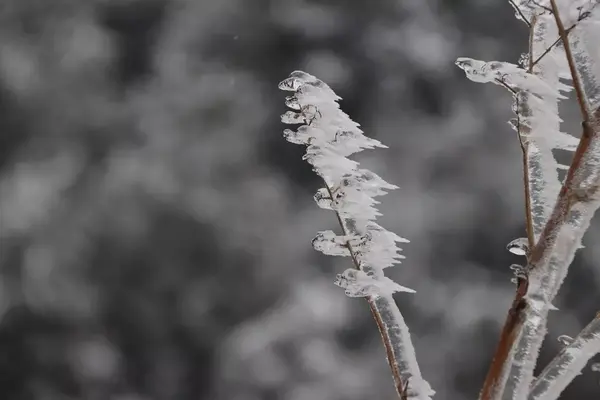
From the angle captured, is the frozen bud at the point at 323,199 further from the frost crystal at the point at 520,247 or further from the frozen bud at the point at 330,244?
the frost crystal at the point at 520,247

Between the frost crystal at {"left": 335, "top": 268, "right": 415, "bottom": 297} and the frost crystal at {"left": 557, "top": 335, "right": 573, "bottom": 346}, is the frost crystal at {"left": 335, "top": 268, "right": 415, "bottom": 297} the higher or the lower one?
the higher one

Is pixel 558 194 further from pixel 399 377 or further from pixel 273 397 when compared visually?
pixel 273 397

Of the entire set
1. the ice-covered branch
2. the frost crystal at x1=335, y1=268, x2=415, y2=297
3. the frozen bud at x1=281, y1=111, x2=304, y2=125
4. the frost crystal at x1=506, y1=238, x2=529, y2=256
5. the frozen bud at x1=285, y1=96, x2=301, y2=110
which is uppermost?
the frozen bud at x1=285, y1=96, x2=301, y2=110

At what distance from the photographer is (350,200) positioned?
1.29ft

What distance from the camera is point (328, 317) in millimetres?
2459

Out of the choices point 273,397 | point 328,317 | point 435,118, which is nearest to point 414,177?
point 435,118

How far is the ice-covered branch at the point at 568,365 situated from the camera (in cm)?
35

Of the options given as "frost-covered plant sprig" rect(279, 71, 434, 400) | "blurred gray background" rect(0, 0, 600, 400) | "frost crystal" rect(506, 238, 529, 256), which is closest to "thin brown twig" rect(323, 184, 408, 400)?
"frost-covered plant sprig" rect(279, 71, 434, 400)

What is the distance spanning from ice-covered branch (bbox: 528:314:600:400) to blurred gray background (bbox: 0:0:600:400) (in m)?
2.05

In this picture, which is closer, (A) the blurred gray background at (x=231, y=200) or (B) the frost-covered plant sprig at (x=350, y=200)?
(B) the frost-covered plant sprig at (x=350, y=200)

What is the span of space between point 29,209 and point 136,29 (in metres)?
0.99

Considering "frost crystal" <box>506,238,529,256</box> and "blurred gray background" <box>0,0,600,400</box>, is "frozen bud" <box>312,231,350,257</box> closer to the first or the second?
"frost crystal" <box>506,238,529,256</box>

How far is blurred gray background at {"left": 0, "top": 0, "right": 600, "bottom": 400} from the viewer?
2.43 m

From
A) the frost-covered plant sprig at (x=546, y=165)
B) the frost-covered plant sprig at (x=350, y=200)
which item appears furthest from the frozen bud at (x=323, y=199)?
the frost-covered plant sprig at (x=546, y=165)
